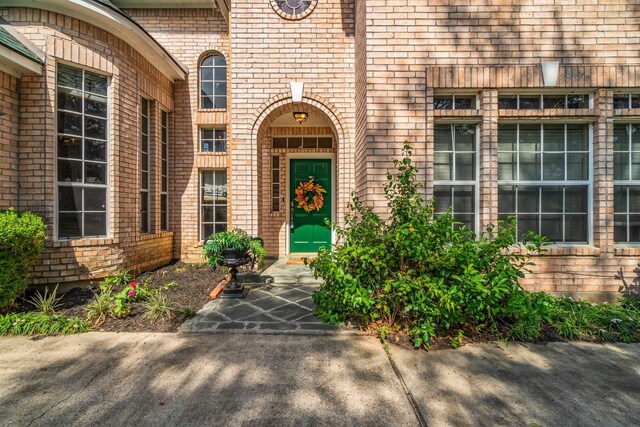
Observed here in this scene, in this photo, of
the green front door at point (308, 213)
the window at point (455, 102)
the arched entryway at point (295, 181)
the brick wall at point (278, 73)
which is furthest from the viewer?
the green front door at point (308, 213)

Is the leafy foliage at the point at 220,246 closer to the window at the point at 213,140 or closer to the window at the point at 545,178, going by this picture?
the window at the point at 213,140

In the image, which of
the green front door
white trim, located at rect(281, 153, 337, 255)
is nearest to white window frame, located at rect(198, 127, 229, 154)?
white trim, located at rect(281, 153, 337, 255)

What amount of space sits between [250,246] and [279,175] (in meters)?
3.02

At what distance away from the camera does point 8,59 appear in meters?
3.88

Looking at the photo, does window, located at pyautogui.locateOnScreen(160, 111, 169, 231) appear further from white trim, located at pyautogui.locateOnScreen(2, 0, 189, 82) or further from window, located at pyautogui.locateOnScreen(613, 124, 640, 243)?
window, located at pyautogui.locateOnScreen(613, 124, 640, 243)

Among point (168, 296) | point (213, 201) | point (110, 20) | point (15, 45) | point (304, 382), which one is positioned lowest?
point (304, 382)

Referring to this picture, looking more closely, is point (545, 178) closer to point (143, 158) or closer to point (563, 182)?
point (563, 182)

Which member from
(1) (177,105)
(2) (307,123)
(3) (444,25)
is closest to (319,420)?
(3) (444,25)

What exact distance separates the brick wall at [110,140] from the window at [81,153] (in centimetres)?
12

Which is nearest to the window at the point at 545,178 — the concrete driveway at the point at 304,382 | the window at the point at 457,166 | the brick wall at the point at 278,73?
the window at the point at 457,166

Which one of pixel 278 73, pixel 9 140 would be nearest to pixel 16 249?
pixel 9 140

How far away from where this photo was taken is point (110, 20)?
4656 millimetres

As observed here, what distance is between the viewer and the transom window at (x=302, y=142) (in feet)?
23.7

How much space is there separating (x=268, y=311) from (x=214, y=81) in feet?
18.7
